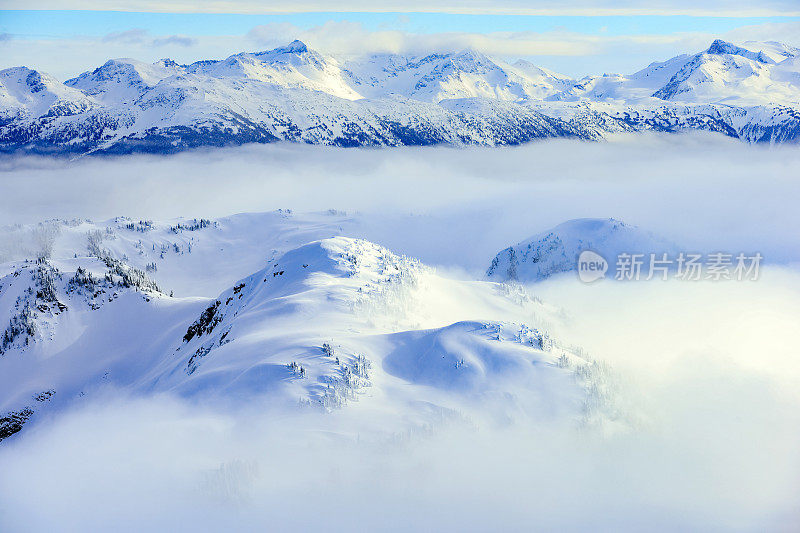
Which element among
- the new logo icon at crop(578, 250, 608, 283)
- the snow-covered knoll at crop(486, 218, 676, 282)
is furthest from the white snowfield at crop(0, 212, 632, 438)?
the snow-covered knoll at crop(486, 218, 676, 282)

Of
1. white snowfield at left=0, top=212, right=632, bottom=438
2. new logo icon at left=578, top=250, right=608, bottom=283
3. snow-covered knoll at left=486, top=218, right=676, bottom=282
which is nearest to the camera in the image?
white snowfield at left=0, top=212, right=632, bottom=438

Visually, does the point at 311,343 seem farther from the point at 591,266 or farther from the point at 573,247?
the point at 573,247

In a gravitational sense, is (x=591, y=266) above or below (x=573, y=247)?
below

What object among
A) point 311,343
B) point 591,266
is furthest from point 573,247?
point 311,343

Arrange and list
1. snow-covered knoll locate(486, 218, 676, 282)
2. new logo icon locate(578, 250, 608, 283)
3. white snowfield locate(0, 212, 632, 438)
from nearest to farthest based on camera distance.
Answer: white snowfield locate(0, 212, 632, 438) < new logo icon locate(578, 250, 608, 283) < snow-covered knoll locate(486, 218, 676, 282)

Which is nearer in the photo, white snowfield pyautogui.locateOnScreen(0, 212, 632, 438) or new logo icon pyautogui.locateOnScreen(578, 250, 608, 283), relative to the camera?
white snowfield pyautogui.locateOnScreen(0, 212, 632, 438)

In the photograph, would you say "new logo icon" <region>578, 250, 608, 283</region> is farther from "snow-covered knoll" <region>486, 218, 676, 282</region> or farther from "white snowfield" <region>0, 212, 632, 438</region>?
"white snowfield" <region>0, 212, 632, 438</region>
